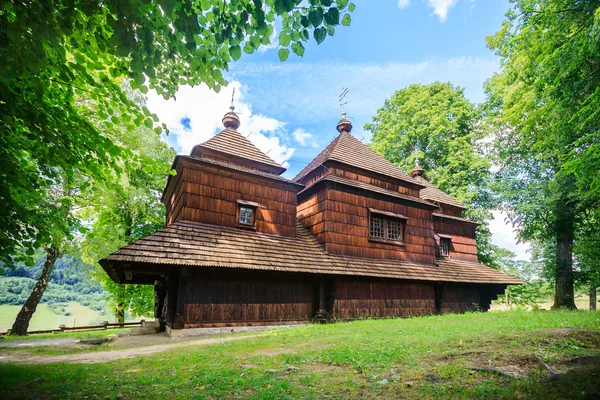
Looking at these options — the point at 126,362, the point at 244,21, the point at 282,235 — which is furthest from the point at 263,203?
the point at 244,21

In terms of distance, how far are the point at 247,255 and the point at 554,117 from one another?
1268 centimetres

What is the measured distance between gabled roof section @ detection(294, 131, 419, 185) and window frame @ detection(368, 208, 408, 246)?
2409 millimetres

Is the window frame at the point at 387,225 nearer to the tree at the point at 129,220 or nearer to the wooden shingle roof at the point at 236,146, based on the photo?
the wooden shingle roof at the point at 236,146

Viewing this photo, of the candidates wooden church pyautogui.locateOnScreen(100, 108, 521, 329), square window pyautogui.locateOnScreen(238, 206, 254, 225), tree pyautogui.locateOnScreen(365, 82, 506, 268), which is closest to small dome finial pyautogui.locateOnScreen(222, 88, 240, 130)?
wooden church pyautogui.locateOnScreen(100, 108, 521, 329)

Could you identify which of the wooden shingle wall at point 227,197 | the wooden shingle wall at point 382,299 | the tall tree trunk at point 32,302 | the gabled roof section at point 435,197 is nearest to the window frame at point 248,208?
the wooden shingle wall at point 227,197

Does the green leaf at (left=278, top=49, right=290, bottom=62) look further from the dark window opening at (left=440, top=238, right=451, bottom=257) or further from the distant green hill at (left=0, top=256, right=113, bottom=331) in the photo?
the distant green hill at (left=0, top=256, right=113, bottom=331)

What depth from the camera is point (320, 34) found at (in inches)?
167

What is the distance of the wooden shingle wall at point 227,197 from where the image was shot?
43.6ft

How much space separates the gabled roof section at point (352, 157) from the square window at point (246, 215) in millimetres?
4527

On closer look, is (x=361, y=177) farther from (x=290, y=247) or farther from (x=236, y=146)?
(x=236, y=146)

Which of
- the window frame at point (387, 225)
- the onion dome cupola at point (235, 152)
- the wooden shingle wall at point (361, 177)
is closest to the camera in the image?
the onion dome cupola at point (235, 152)

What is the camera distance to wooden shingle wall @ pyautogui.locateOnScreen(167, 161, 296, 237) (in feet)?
43.6

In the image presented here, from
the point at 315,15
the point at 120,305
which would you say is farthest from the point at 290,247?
the point at 120,305

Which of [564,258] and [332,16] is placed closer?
[332,16]
